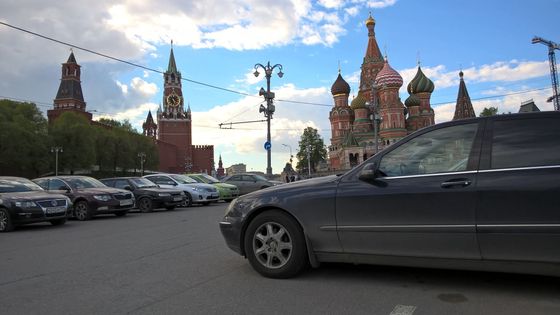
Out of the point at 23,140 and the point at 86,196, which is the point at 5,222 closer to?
the point at 86,196

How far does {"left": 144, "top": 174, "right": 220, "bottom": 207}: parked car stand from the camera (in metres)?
20.8

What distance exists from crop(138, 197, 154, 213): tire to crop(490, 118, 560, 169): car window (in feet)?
50.6

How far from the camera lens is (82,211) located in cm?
1559

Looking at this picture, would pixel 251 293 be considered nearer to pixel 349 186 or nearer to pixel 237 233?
pixel 237 233

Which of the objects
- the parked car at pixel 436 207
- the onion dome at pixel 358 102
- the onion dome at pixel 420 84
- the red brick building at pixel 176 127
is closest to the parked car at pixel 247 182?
the parked car at pixel 436 207

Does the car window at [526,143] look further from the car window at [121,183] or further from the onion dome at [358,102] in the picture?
the onion dome at [358,102]

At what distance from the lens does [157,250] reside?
8.00m

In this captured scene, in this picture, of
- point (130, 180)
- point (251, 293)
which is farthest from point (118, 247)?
point (130, 180)

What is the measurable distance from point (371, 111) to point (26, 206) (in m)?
87.3

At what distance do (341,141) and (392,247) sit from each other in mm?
101400

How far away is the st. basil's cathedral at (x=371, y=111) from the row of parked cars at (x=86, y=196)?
7076 centimetres

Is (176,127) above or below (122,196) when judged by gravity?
above

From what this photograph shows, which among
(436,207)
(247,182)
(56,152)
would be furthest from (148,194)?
(56,152)

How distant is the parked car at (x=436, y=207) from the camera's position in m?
4.36
